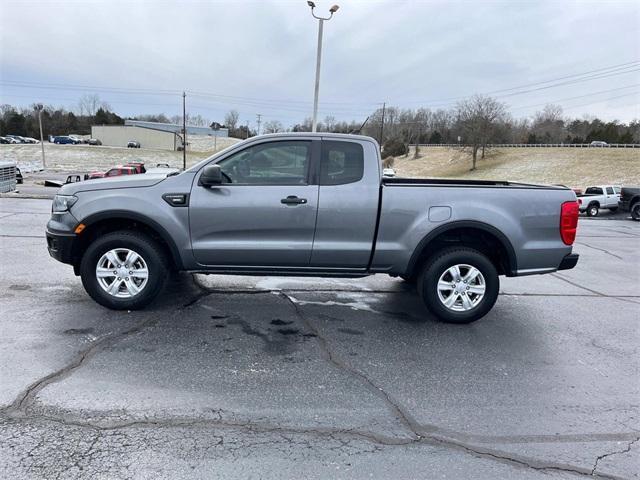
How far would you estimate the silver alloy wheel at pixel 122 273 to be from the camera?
4.68 meters

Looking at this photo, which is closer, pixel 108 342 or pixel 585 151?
pixel 108 342

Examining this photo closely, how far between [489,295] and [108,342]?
152 inches

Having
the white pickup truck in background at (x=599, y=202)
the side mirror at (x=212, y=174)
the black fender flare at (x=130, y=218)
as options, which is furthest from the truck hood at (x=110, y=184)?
the white pickup truck in background at (x=599, y=202)

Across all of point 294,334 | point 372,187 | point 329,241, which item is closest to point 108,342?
point 294,334

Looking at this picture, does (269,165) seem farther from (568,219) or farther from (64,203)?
(568,219)

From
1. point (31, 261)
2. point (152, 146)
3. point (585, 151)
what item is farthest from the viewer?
point (152, 146)

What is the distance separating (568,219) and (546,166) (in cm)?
5516

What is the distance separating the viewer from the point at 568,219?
15.4 feet

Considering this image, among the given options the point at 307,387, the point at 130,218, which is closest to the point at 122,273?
the point at 130,218

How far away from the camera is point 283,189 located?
4.62m

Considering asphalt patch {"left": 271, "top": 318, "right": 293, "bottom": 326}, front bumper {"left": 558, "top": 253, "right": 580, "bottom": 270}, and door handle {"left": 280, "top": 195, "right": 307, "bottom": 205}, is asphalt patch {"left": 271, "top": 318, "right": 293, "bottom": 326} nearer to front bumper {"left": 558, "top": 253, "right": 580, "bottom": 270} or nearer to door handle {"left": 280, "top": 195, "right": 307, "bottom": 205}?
door handle {"left": 280, "top": 195, "right": 307, "bottom": 205}

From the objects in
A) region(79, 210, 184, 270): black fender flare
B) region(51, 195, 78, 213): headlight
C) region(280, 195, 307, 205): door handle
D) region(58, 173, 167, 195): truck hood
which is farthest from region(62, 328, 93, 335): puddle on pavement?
region(280, 195, 307, 205): door handle

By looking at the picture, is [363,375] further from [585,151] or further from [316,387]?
[585,151]

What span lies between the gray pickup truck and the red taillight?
0.03 ft
